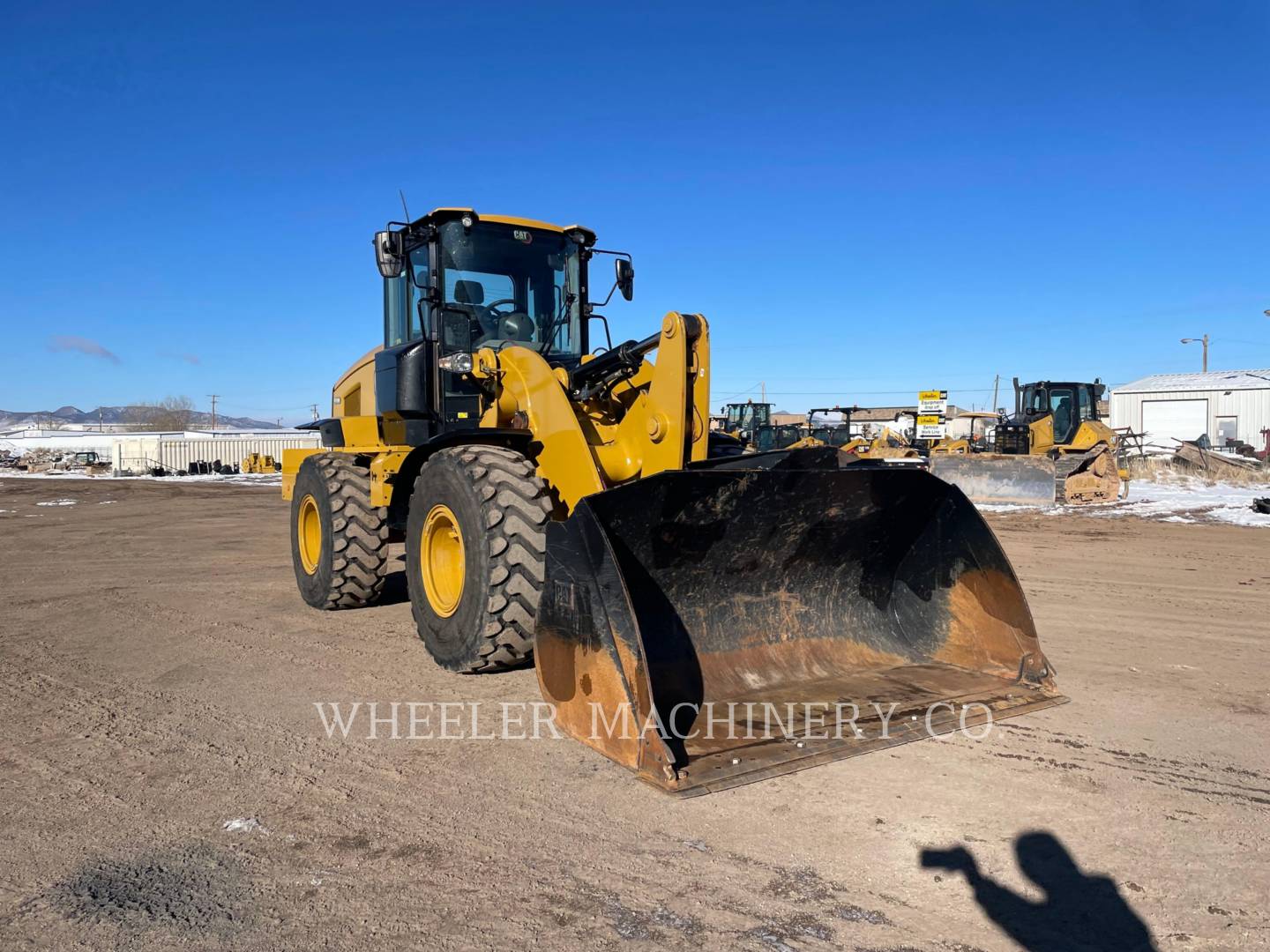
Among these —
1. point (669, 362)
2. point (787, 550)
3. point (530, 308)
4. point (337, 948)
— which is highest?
point (530, 308)

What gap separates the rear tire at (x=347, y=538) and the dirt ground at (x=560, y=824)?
1.10m

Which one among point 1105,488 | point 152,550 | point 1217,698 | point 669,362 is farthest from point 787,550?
point 1105,488

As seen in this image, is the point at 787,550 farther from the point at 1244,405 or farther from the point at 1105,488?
the point at 1244,405

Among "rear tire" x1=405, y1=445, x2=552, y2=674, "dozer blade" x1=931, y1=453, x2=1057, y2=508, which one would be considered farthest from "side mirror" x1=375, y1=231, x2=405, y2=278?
"dozer blade" x1=931, y1=453, x2=1057, y2=508

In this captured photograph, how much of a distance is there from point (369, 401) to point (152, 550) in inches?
254

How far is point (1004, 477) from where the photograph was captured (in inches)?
706

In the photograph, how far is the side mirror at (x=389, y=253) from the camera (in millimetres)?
6191

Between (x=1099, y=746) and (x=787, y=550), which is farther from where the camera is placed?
(x=787, y=550)

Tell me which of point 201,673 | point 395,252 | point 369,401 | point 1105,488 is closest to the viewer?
point 201,673

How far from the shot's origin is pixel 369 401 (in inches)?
295

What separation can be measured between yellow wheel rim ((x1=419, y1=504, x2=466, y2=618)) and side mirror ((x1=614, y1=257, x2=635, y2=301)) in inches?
91.0

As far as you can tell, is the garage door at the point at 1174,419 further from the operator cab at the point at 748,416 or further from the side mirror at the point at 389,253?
the side mirror at the point at 389,253

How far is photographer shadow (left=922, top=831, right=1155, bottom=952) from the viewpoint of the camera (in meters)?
2.51

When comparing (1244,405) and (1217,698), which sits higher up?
(1244,405)
